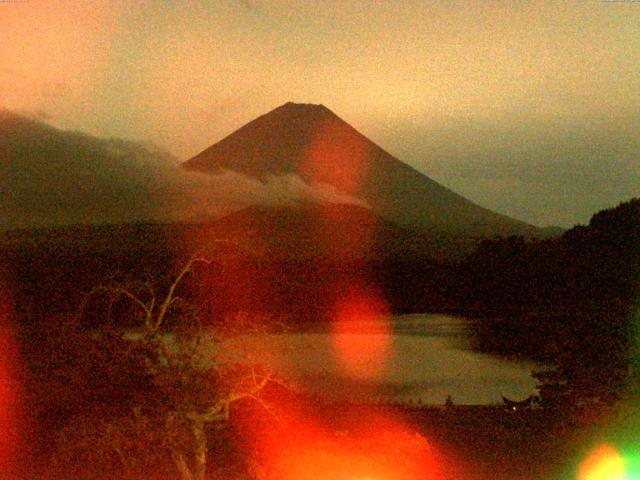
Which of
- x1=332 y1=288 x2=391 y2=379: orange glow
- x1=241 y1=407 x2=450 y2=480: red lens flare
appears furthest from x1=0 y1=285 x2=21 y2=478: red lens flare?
x1=332 y1=288 x2=391 y2=379: orange glow

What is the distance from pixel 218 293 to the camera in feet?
27.7

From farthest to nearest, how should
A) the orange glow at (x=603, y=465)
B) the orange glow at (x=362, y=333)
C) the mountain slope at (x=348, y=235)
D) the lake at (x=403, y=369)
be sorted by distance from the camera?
the mountain slope at (x=348, y=235), the orange glow at (x=362, y=333), the lake at (x=403, y=369), the orange glow at (x=603, y=465)

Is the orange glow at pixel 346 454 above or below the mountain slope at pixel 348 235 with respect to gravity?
below

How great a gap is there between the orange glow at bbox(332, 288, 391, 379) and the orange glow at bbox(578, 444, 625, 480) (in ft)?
26.9

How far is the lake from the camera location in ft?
39.3

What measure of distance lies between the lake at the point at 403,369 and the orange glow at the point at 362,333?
0.04 meters

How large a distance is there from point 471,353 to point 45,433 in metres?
14.7

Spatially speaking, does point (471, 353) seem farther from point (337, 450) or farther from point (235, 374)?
point (235, 374)

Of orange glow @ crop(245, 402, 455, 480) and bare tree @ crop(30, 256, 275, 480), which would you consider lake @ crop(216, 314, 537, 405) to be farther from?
orange glow @ crop(245, 402, 455, 480)

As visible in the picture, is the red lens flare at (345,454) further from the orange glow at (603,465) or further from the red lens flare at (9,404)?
the red lens flare at (9,404)

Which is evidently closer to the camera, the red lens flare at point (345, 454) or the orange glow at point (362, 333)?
the red lens flare at point (345, 454)

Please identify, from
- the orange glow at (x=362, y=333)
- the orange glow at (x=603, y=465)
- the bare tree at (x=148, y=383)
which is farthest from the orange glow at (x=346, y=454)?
the orange glow at (x=362, y=333)

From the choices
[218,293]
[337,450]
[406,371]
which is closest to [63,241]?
[218,293]

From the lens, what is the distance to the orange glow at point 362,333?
16.7m
